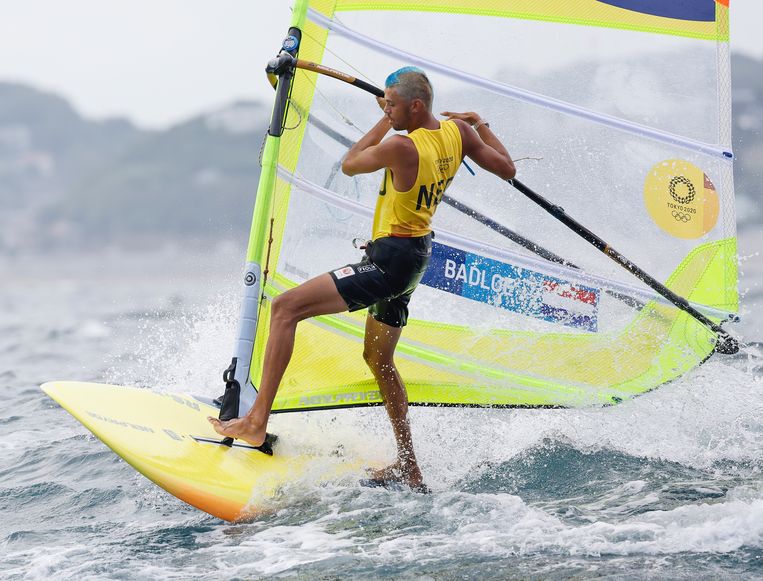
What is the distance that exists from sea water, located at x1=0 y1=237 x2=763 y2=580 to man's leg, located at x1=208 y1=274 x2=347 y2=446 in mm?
506

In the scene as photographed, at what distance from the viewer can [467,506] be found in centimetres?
431

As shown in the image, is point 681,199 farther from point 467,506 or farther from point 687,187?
point 467,506

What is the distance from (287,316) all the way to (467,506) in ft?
3.73

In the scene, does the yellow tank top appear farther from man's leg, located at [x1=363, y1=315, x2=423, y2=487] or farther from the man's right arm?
man's leg, located at [x1=363, y1=315, x2=423, y2=487]

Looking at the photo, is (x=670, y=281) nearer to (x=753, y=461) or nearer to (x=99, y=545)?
(x=753, y=461)

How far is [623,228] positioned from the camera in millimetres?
5121

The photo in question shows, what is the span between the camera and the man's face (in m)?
4.20

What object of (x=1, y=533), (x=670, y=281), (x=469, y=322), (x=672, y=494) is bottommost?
(x=1, y=533)

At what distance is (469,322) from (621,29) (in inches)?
66.0

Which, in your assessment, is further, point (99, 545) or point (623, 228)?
point (623, 228)

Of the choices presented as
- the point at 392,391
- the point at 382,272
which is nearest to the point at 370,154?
the point at 382,272

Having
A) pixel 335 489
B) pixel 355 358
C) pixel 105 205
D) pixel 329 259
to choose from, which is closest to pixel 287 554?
pixel 335 489

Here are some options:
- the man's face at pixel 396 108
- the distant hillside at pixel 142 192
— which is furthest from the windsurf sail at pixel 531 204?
the distant hillside at pixel 142 192

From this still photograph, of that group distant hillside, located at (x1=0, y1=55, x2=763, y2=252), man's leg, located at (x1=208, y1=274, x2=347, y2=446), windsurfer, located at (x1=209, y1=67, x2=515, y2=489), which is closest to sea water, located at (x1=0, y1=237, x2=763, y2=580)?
man's leg, located at (x1=208, y1=274, x2=347, y2=446)
